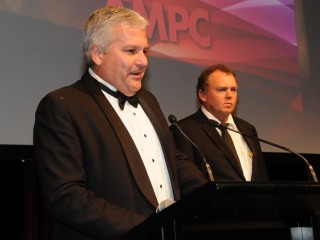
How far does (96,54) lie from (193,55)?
228 centimetres

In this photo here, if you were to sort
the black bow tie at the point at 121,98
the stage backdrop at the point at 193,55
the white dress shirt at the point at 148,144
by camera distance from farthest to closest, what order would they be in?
1. the stage backdrop at the point at 193,55
2. the black bow tie at the point at 121,98
3. the white dress shirt at the point at 148,144

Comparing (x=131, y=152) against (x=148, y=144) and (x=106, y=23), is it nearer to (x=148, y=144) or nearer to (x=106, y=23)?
(x=148, y=144)

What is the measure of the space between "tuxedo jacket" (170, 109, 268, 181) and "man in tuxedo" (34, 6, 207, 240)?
1182 millimetres

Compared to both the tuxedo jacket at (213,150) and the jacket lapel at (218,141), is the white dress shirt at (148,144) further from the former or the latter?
the jacket lapel at (218,141)

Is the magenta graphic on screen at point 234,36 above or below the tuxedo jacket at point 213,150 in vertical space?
above

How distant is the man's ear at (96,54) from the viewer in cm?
291

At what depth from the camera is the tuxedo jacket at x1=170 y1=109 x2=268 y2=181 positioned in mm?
4184

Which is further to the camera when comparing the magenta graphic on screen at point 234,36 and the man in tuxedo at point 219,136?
the magenta graphic on screen at point 234,36

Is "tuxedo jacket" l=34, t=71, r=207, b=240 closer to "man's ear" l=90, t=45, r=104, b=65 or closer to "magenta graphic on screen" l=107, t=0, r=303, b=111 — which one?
"man's ear" l=90, t=45, r=104, b=65

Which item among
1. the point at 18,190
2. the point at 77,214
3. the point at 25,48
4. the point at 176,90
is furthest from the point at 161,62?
the point at 77,214

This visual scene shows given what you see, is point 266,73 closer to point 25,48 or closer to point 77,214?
point 25,48

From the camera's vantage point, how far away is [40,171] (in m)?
2.48

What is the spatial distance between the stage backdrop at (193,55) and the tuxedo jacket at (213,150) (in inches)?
22.0

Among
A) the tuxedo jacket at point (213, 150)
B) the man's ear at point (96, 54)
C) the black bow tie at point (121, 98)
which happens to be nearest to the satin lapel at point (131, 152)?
the black bow tie at point (121, 98)
